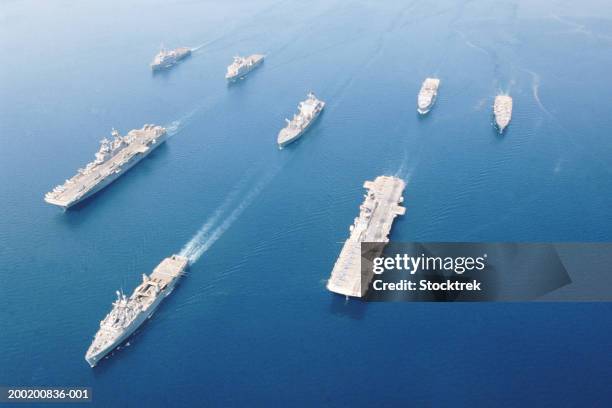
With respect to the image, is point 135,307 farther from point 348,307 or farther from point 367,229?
point 367,229

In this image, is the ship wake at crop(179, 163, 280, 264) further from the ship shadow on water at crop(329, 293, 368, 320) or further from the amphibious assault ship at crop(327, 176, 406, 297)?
the ship shadow on water at crop(329, 293, 368, 320)

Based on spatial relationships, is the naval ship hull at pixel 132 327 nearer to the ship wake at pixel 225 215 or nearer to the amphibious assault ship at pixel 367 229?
the ship wake at pixel 225 215

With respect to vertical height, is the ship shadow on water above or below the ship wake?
below

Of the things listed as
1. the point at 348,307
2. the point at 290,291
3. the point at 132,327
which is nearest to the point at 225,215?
the point at 290,291

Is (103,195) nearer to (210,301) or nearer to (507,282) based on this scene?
(210,301)

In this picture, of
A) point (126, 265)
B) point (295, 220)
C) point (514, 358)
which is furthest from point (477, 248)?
point (126, 265)

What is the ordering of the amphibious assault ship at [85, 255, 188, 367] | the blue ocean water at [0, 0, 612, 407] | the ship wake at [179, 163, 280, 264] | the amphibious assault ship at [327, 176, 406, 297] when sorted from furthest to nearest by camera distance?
the ship wake at [179, 163, 280, 264], the amphibious assault ship at [327, 176, 406, 297], the amphibious assault ship at [85, 255, 188, 367], the blue ocean water at [0, 0, 612, 407]

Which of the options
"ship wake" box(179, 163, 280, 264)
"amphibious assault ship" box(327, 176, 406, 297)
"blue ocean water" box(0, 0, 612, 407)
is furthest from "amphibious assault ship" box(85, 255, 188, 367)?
"amphibious assault ship" box(327, 176, 406, 297)
